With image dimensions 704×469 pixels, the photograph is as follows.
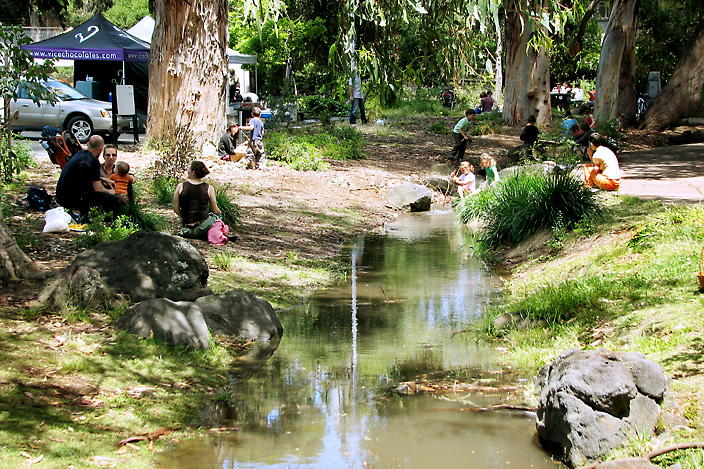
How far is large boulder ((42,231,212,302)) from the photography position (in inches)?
296

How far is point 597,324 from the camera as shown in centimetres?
699

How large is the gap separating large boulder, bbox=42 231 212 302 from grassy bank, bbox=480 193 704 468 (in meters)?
3.21

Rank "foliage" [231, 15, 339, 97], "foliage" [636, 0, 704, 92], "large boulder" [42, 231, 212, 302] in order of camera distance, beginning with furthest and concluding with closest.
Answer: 1. "foliage" [636, 0, 704, 92]
2. "foliage" [231, 15, 339, 97]
3. "large boulder" [42, 231, 212, 302]

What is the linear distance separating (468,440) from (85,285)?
13.0 ft

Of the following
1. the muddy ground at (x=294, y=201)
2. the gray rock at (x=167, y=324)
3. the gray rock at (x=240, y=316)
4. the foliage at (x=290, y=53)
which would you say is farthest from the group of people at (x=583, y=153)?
the foliage at (x=290, y=53)

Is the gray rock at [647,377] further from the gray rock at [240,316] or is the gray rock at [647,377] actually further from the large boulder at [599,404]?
the gray rock at [240,316]

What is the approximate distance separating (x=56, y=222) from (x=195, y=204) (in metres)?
1.88

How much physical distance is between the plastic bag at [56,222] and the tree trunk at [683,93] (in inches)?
843

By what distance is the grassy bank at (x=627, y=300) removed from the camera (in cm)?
566

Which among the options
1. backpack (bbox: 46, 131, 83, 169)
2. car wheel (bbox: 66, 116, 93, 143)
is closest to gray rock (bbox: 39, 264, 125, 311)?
backpack (bbox: 46, 131, 83, 169)

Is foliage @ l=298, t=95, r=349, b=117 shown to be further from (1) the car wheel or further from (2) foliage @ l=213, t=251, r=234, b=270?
(2) foliage @ l=213, t=251, r=234, b=270

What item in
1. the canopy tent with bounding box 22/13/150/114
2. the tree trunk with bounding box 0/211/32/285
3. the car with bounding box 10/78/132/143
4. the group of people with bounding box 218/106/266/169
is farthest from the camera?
the car with bounding box 10/78/132/143

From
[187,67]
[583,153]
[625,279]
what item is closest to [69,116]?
[187,67]

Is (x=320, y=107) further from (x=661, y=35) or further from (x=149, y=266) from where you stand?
(x=149, y=266)
